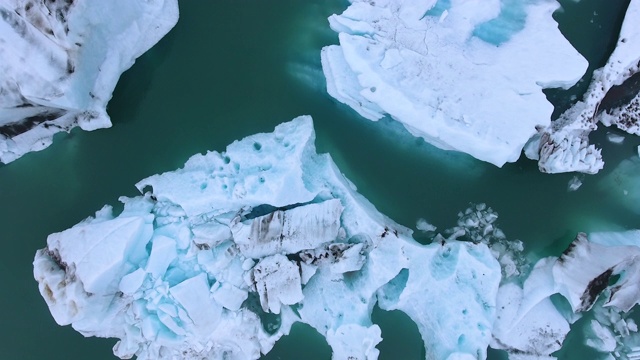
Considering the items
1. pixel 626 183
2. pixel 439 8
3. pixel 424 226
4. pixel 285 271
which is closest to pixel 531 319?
pixel 424 226

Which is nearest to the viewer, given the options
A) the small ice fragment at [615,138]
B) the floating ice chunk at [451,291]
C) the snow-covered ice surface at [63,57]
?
the snow-covered ice surface at [63,57]

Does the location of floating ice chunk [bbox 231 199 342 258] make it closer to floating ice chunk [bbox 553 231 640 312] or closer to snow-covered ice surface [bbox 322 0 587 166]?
snow-covered ice surface [bbox 322 0 587 166]

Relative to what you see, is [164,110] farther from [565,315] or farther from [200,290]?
[565,315]

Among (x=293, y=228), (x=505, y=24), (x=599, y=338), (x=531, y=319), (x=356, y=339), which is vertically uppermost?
(x=505, y=24)

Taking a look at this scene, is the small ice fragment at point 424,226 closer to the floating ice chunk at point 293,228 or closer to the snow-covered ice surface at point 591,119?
the floating ice chunk at point 293,228

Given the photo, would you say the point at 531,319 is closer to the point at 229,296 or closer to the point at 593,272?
the point at 593,272

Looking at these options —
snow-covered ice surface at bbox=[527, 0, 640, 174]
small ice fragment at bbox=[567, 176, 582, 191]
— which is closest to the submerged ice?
small ice fragment at bbox=[567, 176, 582, 191]

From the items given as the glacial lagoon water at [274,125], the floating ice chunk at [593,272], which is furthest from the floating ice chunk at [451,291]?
the floating ice chunk at [593,272]
